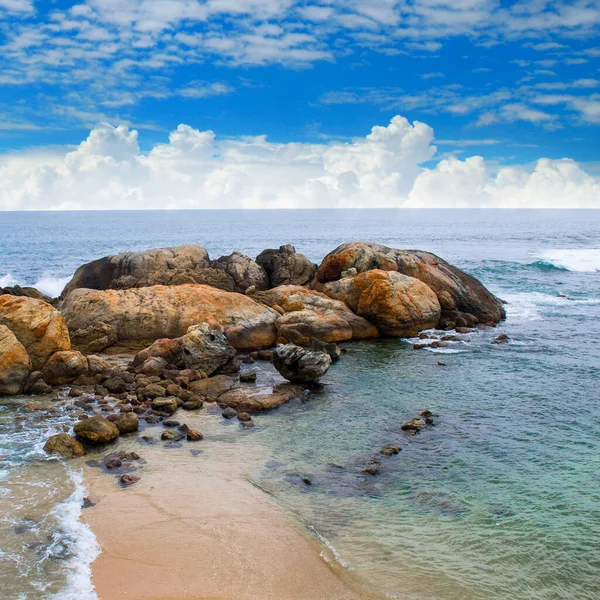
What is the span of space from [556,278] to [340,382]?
121ft

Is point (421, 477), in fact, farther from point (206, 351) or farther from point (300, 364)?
point (206, 351)

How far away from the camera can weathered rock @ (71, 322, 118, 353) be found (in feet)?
78.5

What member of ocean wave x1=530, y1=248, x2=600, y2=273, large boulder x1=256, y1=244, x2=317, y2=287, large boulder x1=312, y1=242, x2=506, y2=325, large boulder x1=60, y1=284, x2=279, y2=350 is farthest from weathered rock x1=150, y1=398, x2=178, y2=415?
ocean wave x1=530, y1=248, x2=600, y2=273

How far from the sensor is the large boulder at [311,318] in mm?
26453

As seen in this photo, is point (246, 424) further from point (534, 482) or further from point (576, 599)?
point (576, 599)

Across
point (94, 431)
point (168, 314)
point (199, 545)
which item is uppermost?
point (168, 314)

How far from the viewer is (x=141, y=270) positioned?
1261 inches

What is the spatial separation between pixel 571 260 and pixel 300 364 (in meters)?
53.8

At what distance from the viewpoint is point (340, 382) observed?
70.9 feet

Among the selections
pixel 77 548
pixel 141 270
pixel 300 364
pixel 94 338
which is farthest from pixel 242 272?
pixel 77 548

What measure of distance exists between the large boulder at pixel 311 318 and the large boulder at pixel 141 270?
4899 mm

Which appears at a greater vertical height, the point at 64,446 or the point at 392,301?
the point at 392,301

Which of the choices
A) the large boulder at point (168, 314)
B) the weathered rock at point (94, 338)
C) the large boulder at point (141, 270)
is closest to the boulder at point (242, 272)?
the large boulder at point (141, 270)

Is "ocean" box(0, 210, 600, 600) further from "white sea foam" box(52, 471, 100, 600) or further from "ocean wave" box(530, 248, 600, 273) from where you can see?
"ocean wave" box(530, 248, 600, 273)
